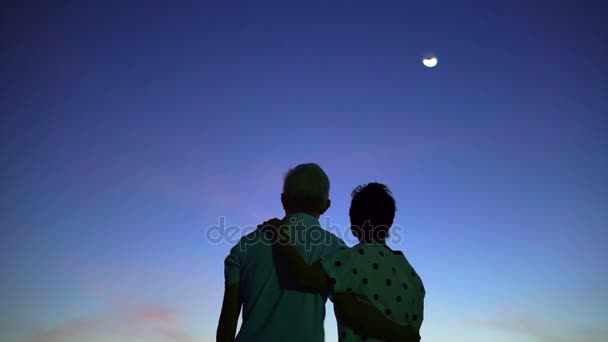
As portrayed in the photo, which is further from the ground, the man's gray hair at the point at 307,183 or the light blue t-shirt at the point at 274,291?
the man's gray hair at the point at 307,183

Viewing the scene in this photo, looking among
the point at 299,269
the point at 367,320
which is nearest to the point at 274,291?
the point at 299,269

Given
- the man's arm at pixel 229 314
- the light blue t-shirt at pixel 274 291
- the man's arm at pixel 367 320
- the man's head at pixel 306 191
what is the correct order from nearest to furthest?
the man's arm at pixel 367 320
the light blue t-shirt at pixel 274 291
the man's arm at pixel 229 314
the man's head at pixel 306 191

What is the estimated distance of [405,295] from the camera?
3779 millimetres

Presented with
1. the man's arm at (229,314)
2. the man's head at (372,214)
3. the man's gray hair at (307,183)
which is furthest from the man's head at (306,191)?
the man's arm at (229,314)

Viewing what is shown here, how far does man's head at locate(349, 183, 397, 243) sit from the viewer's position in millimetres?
3996

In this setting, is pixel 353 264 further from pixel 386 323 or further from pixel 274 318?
pixel 274 318

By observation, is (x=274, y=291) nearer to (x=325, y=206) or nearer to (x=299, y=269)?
(x=299, y=269)

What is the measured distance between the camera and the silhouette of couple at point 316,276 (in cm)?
362

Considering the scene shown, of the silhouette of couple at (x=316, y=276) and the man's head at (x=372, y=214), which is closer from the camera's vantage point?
the silhouette of couple at (x=316, y=276)

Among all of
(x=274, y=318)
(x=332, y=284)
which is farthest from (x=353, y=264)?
(x=274, y=318)

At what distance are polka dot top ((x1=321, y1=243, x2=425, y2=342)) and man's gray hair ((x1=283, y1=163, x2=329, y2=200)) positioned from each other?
608 millimetres

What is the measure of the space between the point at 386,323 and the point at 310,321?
0.62 metres

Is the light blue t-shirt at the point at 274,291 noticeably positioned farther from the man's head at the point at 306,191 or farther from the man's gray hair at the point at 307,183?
the man's gray hair at the point at 307,183

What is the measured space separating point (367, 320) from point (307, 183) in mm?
1251
